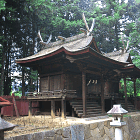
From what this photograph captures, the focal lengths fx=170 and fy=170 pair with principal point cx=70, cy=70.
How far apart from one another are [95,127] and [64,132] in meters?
2.35

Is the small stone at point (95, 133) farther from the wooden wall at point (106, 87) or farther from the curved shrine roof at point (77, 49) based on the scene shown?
the wooden wall at point (106, 87)

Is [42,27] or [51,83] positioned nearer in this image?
[51,83]

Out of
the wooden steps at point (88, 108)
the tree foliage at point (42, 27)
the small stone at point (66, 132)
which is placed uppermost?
the tree foliage at point (42, 27)

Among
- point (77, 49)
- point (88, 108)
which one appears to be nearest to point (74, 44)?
point (77, 49)

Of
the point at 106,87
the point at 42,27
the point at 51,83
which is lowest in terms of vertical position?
the point at 106,87

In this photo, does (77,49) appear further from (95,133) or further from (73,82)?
(95,133)

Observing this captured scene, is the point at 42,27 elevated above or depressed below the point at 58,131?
above

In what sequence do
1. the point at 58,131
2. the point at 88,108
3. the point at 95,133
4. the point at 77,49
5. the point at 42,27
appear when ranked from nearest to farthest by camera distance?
the point at 58,131, the point at 95,133, the point at 77,49, the point at 88,108, the point at 42,27

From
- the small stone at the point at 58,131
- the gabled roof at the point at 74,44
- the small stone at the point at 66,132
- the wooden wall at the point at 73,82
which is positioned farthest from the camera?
the wooden wall at the point at 73,82

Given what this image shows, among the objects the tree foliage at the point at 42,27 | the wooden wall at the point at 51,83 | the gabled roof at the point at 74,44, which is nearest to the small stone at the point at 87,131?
the gabled roof at the point at 74,44

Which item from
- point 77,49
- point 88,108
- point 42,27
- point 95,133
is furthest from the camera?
point 42,27

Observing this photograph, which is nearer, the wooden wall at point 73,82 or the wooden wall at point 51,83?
the wooden wall at point 73,82

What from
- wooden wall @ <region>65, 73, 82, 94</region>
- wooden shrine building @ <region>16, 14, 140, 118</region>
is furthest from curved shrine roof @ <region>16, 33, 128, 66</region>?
wooden wall @ <region>65, 73, 82, 94</region>

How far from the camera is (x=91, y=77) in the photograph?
16.3 metres
